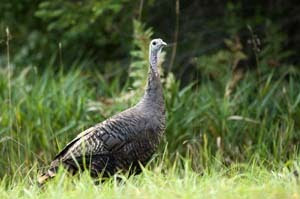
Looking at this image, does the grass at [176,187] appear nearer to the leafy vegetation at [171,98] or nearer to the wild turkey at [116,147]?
the leafy vegetation at [171,98]

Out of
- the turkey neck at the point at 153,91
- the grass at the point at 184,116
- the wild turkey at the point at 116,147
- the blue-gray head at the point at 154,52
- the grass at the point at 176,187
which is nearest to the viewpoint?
the grass at the point at 176,187

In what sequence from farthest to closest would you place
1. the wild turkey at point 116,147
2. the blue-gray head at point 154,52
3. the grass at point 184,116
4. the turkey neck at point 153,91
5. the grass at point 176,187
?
1. the grass at point 184,116
2. the blue-gray head at point 154,52
3. the turkey neck at point 153,91
4. the wild turkey at point 116,147
5. the grass at point 176,187

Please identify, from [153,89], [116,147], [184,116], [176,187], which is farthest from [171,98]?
[176,187]

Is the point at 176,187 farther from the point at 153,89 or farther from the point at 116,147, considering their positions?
the point at 153,89

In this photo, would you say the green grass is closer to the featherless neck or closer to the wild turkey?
the wild turkey

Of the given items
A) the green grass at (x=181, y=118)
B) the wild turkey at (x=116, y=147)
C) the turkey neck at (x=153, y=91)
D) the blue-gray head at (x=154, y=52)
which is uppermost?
the blue-gray head at (x=154, y=52)

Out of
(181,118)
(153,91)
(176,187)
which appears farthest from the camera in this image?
(181,118)

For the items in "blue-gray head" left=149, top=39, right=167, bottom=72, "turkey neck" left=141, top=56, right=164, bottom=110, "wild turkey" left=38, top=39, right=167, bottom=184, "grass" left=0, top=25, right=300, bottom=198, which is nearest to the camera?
"wild turkey" left=38, top=39, right=167, bottom=184

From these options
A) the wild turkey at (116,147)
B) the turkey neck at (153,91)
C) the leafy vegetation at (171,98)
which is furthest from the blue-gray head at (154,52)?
the leafy vegetation at (171,98)

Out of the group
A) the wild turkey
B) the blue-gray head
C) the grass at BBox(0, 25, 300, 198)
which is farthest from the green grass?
the blue-gray head

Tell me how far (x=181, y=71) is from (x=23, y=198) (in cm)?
540

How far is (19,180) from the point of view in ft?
20.8

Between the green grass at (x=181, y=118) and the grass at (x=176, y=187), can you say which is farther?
the green grass at (x=181, y=118)

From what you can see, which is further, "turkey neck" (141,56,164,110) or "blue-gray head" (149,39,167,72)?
"blue-gray head" (149,39,167,72)
